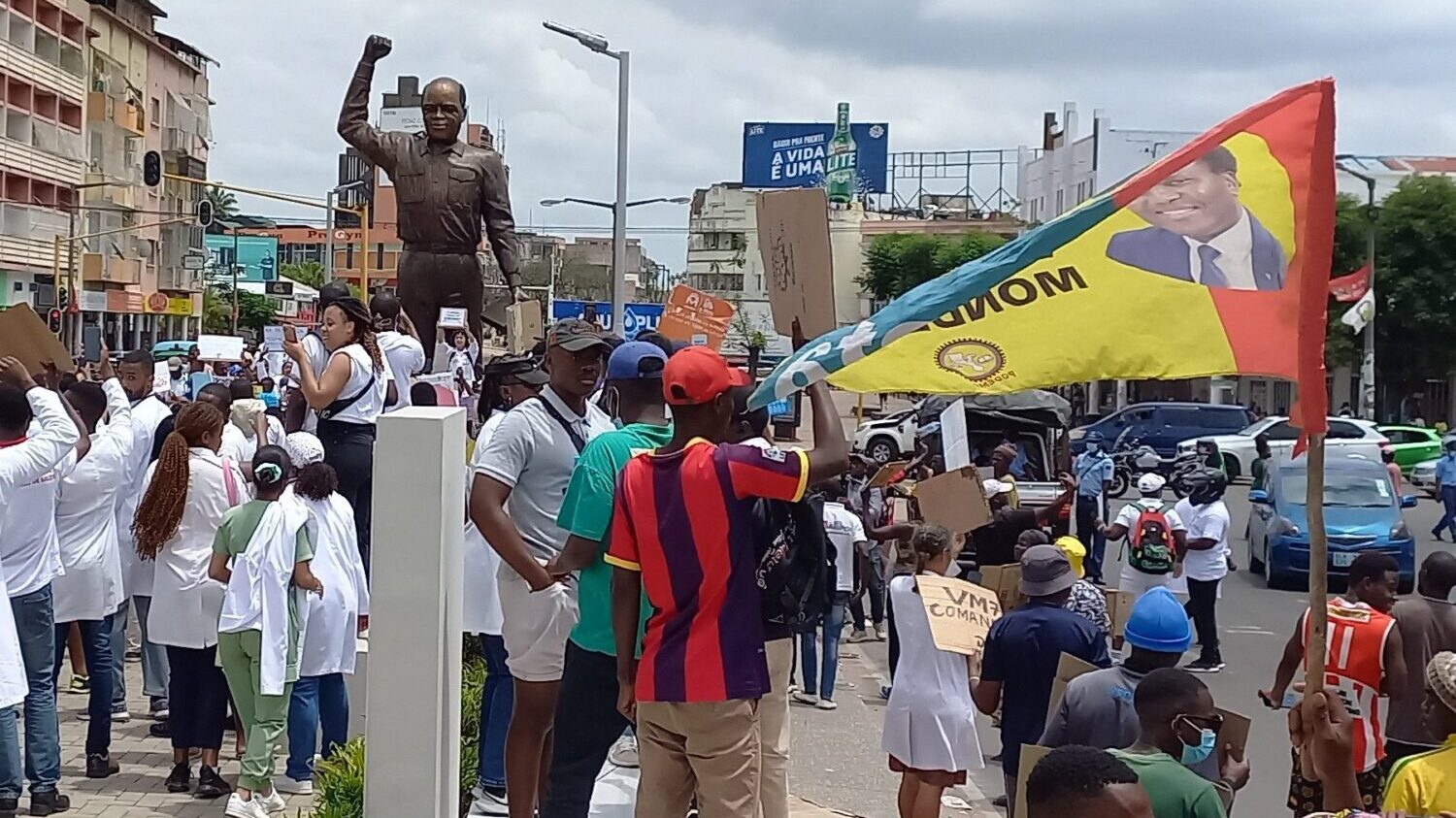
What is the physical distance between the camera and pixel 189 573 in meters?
7.25

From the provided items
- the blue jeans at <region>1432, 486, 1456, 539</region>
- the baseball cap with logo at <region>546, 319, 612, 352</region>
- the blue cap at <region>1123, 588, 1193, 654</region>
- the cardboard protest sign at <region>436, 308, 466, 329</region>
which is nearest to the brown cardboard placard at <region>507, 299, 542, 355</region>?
the cardboard protest sign at <region>436, 308, 466, 329</region>

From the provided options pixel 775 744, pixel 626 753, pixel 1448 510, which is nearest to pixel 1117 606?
pixel 626 753

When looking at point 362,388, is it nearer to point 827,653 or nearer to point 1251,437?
point 827,653

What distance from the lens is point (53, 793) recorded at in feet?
22.1

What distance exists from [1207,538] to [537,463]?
9.11 metres

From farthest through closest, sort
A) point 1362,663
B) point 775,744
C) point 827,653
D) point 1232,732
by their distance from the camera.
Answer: point 827,653 < point 1362,663 < point 775,744 < point 1232,732

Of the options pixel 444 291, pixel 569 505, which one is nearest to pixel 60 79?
pixel 444 291

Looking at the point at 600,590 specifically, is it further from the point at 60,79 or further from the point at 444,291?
the point at 60,79

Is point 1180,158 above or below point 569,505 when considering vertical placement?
above

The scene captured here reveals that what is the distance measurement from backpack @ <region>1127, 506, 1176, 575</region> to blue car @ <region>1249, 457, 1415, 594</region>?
583cm

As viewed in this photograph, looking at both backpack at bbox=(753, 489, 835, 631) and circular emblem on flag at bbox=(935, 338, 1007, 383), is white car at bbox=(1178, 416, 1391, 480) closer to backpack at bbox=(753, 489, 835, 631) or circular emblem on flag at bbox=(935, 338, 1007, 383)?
backpack at bbox=(753, 489, 835, 631)

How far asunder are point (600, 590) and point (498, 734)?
157cm

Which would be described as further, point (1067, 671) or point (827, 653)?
point (827, 653)

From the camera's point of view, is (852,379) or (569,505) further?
(569,505)
